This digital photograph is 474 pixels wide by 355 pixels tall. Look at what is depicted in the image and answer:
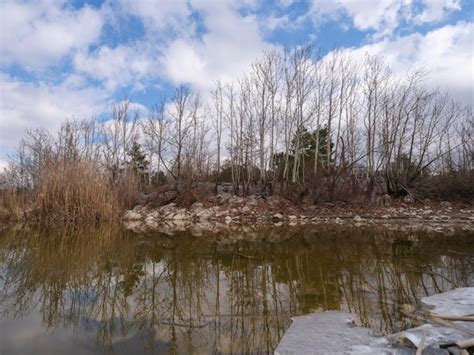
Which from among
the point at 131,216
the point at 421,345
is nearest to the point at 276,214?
the point at 131,216

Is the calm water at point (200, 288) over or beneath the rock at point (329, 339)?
over

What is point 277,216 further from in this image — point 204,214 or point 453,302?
point 453,302

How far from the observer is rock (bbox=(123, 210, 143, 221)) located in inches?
663

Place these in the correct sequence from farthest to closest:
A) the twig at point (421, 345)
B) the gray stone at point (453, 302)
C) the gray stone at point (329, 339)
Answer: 1. the gray stone at point (453, 302)
2. the gray stone at point (329, 339)
3. the twig at point (421, 345)

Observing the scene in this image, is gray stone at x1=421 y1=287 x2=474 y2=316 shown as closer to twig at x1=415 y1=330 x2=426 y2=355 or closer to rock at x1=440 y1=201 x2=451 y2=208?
twig at x1=415 y1=330 x2=426 y2=355

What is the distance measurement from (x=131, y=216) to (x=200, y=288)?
12.8m

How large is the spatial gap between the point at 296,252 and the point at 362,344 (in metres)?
5.13

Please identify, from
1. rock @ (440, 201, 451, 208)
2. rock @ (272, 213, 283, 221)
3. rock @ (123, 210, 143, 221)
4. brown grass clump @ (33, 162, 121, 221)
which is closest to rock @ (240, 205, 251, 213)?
rock @ (272, 213, 283, 221)

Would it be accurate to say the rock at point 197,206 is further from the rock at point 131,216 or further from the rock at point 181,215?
the rock at point 131,216

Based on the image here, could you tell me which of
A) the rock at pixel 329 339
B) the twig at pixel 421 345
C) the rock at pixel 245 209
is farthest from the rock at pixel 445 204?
the twig at pixel 421 345

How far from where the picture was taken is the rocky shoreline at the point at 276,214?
14.8 metres

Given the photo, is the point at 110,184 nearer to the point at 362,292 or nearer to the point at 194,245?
the point at 194,245

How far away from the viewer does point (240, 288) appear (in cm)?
512

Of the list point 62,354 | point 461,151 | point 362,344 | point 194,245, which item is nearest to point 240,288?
point 362,344
